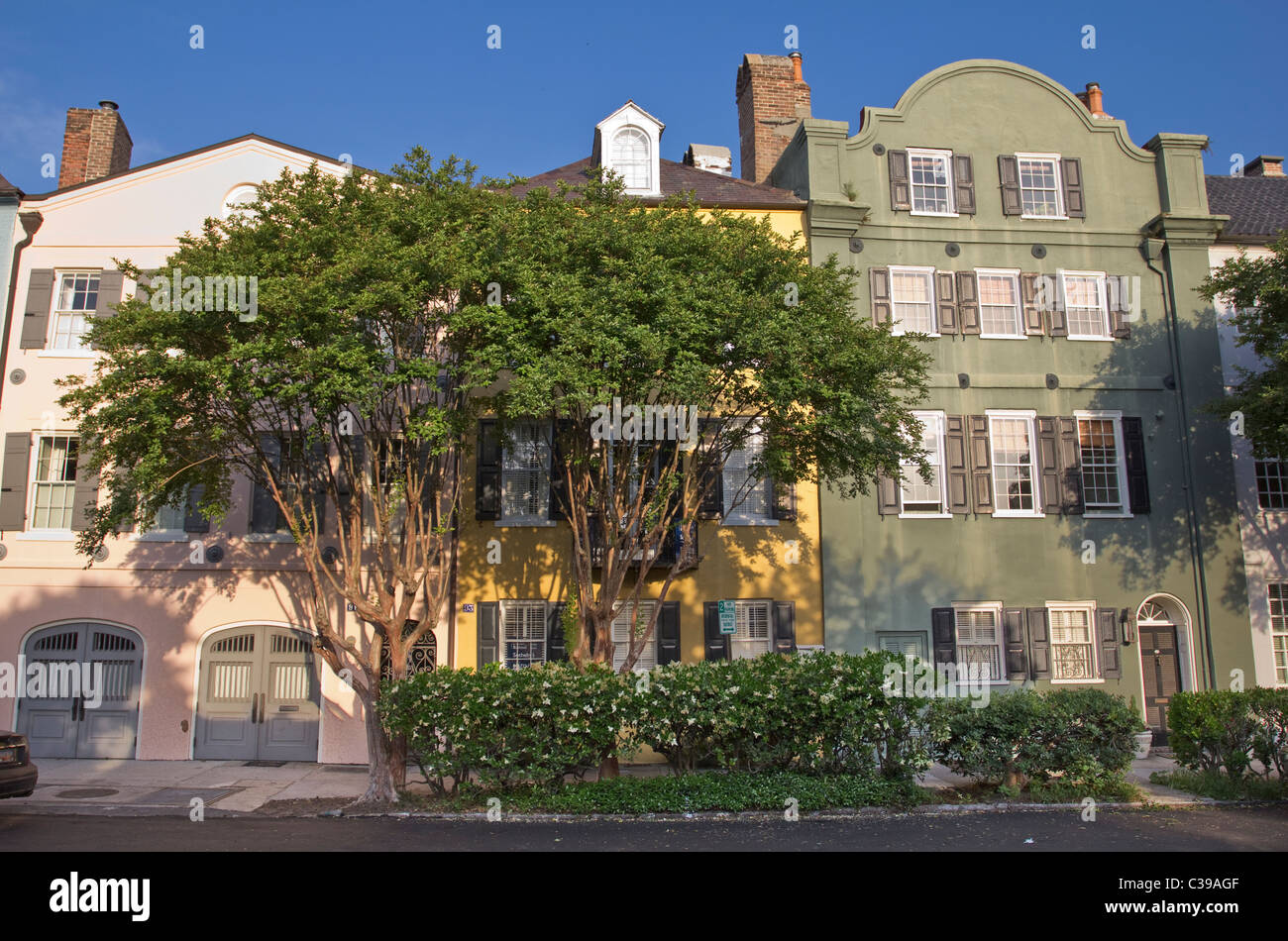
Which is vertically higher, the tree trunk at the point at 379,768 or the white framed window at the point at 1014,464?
the white framed window at the point at 1014,464

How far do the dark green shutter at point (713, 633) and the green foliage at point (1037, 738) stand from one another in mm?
4714

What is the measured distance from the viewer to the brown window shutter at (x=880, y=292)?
1714 cm

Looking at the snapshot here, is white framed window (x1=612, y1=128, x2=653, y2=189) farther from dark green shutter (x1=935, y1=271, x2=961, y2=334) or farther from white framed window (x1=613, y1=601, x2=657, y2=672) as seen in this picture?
white framed window (x1=613, y1=601, x2=657, y2=672)

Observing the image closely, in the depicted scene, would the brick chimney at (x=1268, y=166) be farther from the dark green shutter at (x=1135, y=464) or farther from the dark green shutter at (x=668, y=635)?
the dark green shutter at (x=668, y=635)

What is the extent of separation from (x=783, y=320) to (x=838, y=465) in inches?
102

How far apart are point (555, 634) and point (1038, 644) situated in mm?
8783

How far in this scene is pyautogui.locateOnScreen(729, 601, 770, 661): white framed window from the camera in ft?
52.1

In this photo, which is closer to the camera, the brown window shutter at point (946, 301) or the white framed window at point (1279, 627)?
the white framed window at point (1279, 627)

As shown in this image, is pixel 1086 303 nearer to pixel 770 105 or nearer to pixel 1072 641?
pixel 1072 641

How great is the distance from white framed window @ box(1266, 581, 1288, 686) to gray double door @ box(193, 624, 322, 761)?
17.5 m

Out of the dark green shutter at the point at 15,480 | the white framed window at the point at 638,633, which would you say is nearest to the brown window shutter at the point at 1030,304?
the white framed window at the point at 638,633

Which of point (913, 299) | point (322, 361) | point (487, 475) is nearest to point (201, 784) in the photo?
point (487, 475)

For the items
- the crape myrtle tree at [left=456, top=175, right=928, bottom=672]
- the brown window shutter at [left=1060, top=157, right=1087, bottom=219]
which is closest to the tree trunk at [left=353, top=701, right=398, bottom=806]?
the crape myrtle tree at [left=456, top=175, right=928, bottom=672]

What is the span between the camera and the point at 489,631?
15.6 meters
